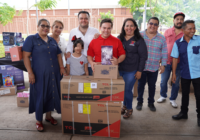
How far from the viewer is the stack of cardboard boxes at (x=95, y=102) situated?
5.75ft

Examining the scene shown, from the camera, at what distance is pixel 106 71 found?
1812 millimetres

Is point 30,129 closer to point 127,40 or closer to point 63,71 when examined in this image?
point 63,71

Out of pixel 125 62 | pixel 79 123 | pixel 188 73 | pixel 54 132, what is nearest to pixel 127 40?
pixel 125 62

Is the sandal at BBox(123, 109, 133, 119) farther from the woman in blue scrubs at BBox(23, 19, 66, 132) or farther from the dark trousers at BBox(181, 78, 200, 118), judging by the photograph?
the woman in blue scrubs at BBox(23, 19, 66, 132)

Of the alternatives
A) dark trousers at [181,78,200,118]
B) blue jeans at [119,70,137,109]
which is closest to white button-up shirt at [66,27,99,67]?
blue jeans at [119,70,137,109]

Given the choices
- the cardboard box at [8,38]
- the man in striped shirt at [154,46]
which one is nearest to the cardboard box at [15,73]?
the cardboard box at [8,38]

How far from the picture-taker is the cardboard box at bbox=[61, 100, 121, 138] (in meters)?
1.80

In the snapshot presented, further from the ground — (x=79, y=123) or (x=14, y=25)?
(x=14, y=25)

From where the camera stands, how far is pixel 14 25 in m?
9.98

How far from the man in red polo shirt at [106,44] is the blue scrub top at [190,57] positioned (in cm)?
92

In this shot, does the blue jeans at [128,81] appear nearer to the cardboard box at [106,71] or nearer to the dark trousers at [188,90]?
the cardboard box at [106,71]

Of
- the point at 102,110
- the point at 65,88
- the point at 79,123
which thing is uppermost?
the point at 65,88

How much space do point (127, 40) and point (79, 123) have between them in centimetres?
137

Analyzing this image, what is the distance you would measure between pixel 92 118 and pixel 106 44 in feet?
3.29
